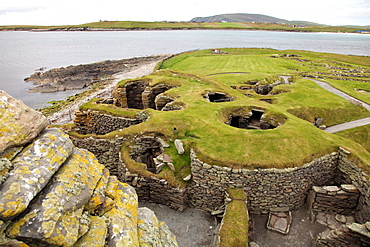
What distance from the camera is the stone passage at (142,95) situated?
2428 centimetres

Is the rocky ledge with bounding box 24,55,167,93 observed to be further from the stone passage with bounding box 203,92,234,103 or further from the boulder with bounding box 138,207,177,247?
the boulder with bounding box 138,207,177,247

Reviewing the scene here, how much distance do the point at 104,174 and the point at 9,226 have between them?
2.80m

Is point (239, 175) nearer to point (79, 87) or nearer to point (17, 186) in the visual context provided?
point (17, 186)

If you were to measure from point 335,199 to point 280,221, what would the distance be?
331 centimetres

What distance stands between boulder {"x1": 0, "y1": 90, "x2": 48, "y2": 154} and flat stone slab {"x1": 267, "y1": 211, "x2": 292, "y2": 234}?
11.9 meters

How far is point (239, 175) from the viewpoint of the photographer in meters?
12.5

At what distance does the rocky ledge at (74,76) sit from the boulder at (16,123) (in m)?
51.0

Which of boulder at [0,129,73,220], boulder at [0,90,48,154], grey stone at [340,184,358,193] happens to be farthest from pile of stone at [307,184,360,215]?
boulder at [0,90,48,154]

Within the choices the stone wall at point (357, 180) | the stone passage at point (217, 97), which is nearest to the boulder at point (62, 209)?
the stone wall at point (357, 180)

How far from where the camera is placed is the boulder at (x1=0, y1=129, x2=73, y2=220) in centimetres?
420

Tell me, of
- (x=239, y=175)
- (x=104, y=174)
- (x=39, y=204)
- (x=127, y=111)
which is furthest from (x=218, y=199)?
(x=127, y=111)

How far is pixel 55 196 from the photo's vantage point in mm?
4898

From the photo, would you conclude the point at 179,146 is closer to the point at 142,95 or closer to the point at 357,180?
the point at 357,180

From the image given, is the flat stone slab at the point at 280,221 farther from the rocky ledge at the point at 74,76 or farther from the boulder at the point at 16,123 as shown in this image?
the rocky ledge at the point at 74,76
